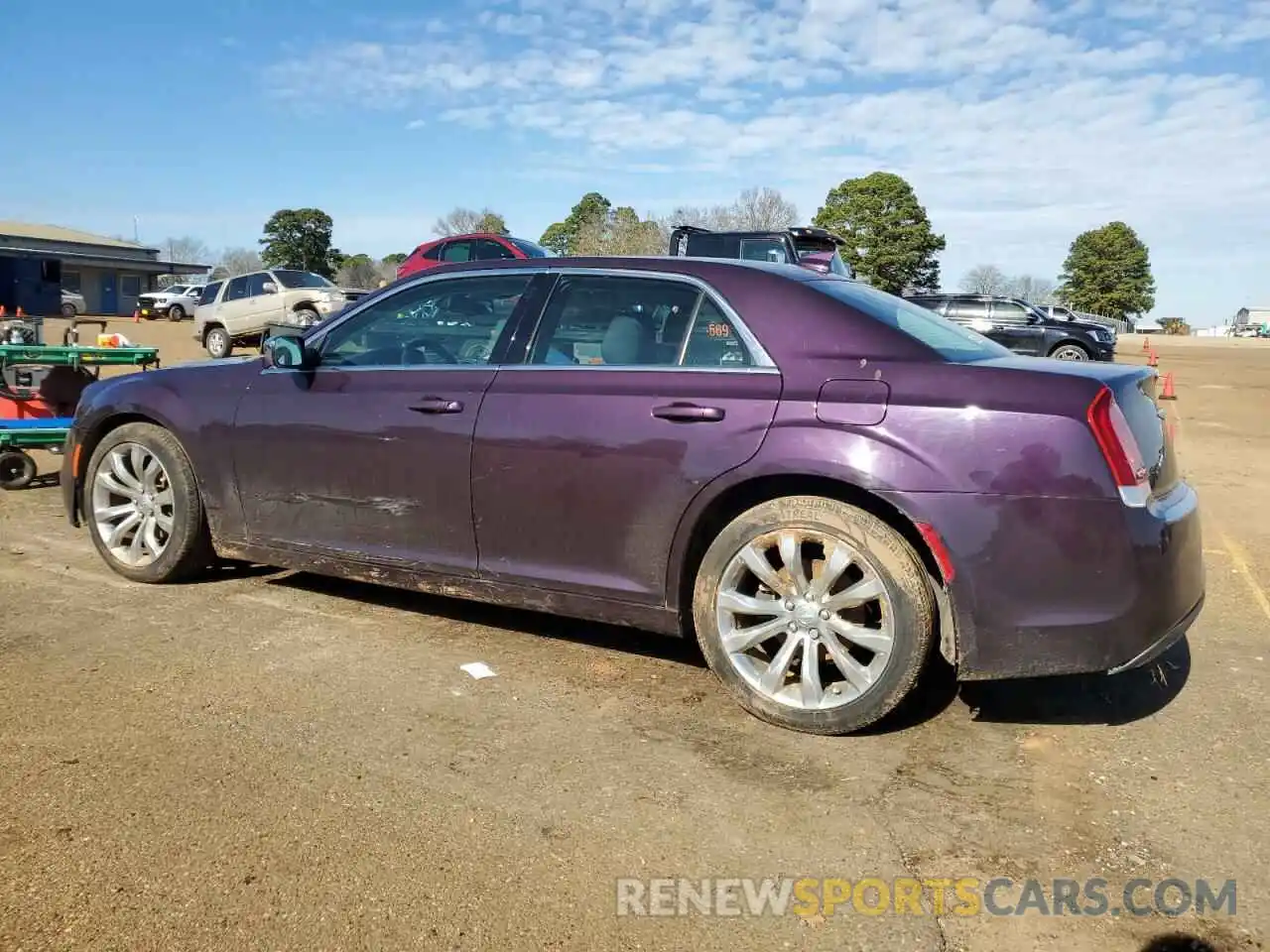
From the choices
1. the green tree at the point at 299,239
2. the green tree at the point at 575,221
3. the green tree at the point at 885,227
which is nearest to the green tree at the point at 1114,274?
the green tree at the point at 885,227

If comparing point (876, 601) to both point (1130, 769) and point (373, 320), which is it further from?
point (373, 320)

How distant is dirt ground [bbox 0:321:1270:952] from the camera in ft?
7.52

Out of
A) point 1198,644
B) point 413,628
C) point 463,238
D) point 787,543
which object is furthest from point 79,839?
point 463,238

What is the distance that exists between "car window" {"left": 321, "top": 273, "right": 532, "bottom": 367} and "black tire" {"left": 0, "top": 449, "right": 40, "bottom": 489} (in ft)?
14.4

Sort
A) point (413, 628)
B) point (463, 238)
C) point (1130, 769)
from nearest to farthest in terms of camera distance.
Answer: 1. point (1130, 769)
2. point (413, 628)
3. point (463, 238)

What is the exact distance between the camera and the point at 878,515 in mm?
3264

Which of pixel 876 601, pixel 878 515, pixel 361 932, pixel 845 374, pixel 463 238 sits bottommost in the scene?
pixel 361 932

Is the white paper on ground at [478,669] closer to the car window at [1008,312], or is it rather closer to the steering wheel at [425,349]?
the steering wheel at [425,349]

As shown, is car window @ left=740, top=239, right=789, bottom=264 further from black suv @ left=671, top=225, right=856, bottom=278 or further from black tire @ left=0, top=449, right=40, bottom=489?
black tire @ left=0, top=449, right=40, bottom=489

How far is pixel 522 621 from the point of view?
4469mm

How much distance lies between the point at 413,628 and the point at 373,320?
1379 mm

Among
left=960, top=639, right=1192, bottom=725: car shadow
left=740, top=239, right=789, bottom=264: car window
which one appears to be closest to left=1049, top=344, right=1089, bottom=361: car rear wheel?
left=740, top=239, right=789, bottom=264: car window

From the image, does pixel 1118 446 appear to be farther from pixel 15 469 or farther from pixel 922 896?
pixel 15 469

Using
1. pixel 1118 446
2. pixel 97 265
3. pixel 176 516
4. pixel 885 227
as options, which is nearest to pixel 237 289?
pixel 176 516
